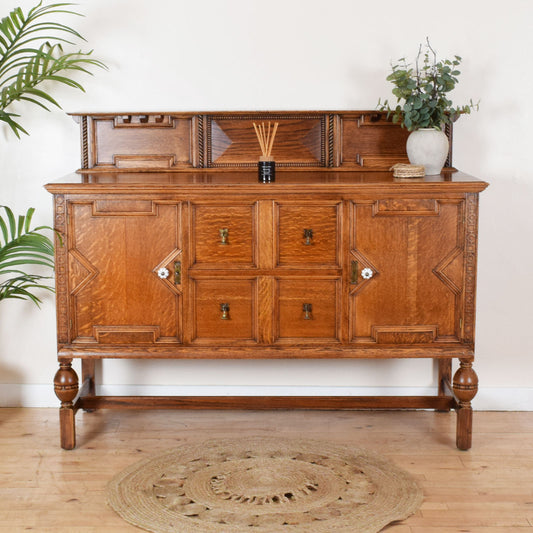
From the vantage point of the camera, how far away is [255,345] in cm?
332

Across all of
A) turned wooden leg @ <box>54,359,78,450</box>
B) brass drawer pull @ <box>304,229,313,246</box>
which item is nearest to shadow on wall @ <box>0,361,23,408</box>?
turned wooden leg @ <box>54,359,78,450</box>

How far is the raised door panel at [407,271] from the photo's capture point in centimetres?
323

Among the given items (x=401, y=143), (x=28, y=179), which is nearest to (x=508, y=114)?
(x=401, y=143)

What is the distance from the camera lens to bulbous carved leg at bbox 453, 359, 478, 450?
337cm

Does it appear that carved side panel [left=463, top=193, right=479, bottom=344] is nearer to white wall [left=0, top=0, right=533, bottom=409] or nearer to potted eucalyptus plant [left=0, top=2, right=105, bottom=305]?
white wall [left=0, top=0, right=533, bottom=409]

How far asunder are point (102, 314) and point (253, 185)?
764mm

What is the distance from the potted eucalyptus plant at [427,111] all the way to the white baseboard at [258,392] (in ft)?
3.54

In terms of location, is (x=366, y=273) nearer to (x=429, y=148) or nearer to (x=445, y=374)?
(x=429, y=148)

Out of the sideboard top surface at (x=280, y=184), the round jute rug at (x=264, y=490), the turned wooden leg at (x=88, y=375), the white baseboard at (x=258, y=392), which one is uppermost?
the sideboard top surface at (x=280, y=184)

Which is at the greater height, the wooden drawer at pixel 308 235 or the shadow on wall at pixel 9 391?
the wooden drawer at pixel 308 235

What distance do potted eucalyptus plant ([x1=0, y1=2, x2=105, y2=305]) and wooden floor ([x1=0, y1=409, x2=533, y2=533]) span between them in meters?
0.62

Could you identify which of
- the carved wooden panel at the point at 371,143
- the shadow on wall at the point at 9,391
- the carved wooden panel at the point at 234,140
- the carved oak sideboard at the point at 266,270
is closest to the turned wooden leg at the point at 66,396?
the carved oak sideboard at the point at 266,270

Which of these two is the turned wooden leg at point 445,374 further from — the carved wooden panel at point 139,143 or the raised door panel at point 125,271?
the carved wooden panel at point 139,143

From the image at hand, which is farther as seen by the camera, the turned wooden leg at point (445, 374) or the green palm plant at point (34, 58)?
the turned wooden leg at point (445, 374)
